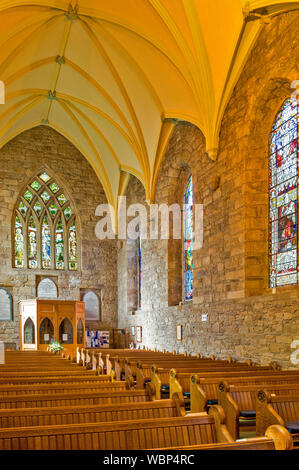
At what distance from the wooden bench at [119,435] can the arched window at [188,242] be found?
10.4 metres

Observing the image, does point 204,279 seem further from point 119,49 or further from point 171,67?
point 119,49

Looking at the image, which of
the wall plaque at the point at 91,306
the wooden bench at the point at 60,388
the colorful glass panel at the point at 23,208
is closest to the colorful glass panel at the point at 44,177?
Result: the colorful glass panel at the point at 23,208

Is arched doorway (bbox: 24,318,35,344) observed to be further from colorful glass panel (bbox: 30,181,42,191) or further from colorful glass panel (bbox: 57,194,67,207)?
colorful glass panel (bbox: 30,181,42,191)

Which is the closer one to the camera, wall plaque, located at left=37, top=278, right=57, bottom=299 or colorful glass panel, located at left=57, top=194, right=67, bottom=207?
wall plaque, located at left=37, top=278, right=57, bottom=299

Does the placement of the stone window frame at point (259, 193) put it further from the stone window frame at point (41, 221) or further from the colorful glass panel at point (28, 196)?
the colorful glass panel at point (28, 196)

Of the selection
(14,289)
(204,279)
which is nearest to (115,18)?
(204,279)

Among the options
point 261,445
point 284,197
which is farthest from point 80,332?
point 261,445

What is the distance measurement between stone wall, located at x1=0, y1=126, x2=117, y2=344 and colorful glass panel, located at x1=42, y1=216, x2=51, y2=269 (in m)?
0.43

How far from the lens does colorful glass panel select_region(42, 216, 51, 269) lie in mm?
17625

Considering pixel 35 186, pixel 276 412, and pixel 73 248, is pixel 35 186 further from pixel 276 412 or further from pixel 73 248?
pixel 276 412

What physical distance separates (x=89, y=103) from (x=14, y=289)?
751 centimetres

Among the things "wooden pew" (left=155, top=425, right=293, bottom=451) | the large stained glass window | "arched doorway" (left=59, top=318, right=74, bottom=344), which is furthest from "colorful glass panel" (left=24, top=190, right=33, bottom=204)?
"wooden pew" (left=155, top=425, right=293, bottom=451)

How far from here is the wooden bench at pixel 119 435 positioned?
96.4 inches

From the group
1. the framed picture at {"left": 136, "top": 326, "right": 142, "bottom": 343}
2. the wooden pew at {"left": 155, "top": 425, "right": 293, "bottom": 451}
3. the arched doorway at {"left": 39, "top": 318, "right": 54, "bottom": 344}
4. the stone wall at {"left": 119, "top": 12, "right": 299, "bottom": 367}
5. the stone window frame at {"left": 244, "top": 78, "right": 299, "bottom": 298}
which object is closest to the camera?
the wooden pew at {"left": 155, "top": 425, "right": 293, "bottom": 451}
